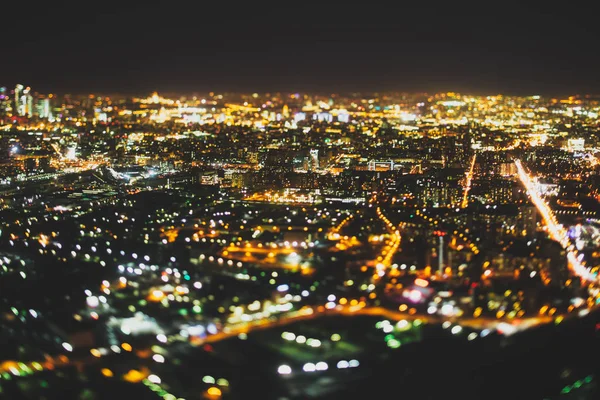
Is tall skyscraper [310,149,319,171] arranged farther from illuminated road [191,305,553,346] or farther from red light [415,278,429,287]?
illuminated road [191,305,553,346]

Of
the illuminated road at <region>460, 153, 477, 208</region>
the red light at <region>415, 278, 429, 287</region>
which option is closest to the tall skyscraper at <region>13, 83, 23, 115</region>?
the illuminated road at <region>460, 153, 477, 208</region>

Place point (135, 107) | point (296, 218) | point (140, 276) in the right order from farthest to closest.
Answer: point (135, 107)
point (296, 218)
point (140, 276)

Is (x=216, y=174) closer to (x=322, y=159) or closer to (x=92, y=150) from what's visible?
(x=322, y=159)

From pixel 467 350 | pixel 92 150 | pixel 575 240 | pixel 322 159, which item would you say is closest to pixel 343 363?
pixel 467 350

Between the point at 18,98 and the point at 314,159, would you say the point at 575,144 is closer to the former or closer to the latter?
the point at 314,159

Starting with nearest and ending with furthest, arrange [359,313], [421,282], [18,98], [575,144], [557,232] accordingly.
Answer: [359,313] → [421,282] → [557,232] → [575,144] → [18,98]

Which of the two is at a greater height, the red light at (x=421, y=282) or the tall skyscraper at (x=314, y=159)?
the tall skyscraper at (x=314, y=159)

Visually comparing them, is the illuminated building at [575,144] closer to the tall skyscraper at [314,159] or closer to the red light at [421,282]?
the tall skyscraper at [314,159]

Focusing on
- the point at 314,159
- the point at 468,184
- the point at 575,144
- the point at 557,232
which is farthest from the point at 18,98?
the point at 557,232

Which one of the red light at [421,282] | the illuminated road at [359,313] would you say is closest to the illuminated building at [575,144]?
the red light at [421,282]
